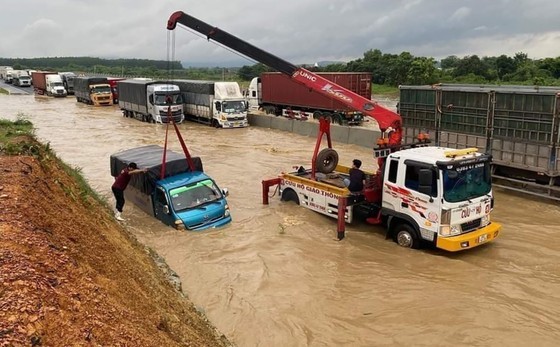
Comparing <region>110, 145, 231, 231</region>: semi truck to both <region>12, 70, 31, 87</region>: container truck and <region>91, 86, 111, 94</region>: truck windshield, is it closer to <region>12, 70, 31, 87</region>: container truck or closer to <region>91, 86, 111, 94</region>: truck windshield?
<region>91, 86, 111, 94</region>: truck windshield

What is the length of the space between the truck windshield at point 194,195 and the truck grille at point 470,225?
18.9 ft

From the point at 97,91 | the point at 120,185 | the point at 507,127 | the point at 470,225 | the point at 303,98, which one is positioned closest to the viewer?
the point at 470,225

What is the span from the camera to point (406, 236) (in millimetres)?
10172

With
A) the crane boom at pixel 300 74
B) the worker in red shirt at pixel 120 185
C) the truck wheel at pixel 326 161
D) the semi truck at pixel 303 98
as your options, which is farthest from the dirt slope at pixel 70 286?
the semi truck at pixel 303 98

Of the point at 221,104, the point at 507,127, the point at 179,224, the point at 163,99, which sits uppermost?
the point at 163,99

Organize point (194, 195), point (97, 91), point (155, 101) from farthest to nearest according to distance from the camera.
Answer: point (97, 91) < point (155, 101) < point (194, 195)

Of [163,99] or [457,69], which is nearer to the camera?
[163,99]

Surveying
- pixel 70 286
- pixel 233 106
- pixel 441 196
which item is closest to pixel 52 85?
pixel 233 106

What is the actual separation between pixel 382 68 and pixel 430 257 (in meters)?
57.3

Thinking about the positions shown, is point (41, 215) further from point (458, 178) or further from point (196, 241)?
point (458, 178)

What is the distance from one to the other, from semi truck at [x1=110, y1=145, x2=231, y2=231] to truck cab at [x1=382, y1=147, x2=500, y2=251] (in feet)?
13.9

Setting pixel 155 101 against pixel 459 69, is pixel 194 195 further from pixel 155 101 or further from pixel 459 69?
pixel 459 69

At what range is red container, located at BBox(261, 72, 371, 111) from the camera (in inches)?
1193

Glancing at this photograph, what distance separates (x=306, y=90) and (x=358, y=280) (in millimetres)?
24840
